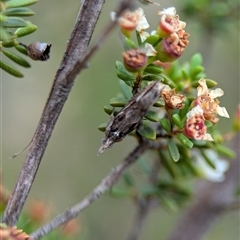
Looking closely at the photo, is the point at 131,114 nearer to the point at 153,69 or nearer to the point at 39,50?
the point at 153,69

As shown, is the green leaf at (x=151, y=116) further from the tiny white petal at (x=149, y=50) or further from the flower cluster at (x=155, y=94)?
the tiny white petal at (x=149, y=50)

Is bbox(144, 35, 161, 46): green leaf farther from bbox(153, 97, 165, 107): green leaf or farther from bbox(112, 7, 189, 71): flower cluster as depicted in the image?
bbox(153, 97, 165, 107): green leaf

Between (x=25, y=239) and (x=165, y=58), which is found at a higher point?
(x=165, y=58)

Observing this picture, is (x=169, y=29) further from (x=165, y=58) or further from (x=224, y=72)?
(x=224, y=72)

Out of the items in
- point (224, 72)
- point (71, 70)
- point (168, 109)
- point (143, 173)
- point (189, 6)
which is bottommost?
point (224, 72)

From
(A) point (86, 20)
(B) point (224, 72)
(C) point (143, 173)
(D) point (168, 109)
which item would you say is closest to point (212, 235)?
(B) point (224, 72)

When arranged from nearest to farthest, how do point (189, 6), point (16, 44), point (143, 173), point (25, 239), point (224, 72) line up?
1. point (25, 239)
2. point (16, 44)
3. point (143, 173)
4. point (189, 6)
5. point (224, 72)

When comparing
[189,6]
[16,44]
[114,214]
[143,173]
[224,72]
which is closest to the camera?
[16,44]

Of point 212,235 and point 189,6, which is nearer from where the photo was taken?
point 189,6
